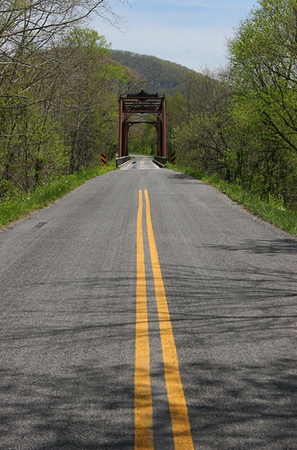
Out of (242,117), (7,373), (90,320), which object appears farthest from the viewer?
(242,117)

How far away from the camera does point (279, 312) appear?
163 inches

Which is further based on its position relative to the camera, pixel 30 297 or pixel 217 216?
pixel 217 216

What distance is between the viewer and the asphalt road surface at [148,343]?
238cm

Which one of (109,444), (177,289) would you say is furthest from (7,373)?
(177,289)

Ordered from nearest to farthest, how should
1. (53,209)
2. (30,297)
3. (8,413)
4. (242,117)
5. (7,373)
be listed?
(8,413) < (7,373) < (30,297) < (53,209) < (242,117)

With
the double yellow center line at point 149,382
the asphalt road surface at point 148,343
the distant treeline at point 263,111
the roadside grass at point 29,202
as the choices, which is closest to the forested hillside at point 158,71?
the distant treeline at point 263,111

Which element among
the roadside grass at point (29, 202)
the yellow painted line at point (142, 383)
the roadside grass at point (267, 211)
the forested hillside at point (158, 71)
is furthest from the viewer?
the forested hillside at point (158, 71)

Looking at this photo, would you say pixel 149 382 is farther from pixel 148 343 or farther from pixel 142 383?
pixel 148 343

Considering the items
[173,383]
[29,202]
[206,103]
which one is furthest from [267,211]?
[206,103]

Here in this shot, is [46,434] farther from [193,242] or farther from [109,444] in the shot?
[193,242]

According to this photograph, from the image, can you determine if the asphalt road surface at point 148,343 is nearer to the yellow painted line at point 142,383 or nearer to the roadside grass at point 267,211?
the yellow painted line at point 142,383

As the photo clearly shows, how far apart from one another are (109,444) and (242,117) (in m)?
16.9

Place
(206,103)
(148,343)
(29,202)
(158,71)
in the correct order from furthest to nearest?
(158,71) < (206,103) < (29,202) < (148,343)

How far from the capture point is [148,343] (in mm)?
3432
